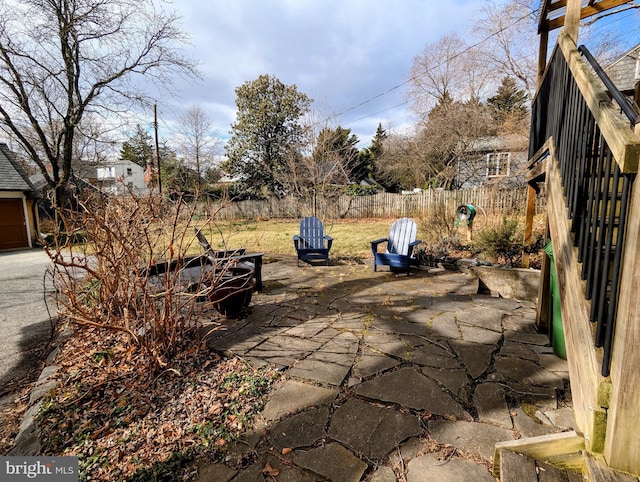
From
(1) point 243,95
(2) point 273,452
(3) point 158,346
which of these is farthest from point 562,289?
(1) point 243,95

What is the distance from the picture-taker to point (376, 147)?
84.3 ft

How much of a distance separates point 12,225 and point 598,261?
645 inches

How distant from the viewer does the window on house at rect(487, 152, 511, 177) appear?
15.3 meters

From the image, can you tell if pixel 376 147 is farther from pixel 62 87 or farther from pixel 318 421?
pixel 318 421

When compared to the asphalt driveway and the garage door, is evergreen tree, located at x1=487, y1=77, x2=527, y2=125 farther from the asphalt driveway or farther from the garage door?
the garage door

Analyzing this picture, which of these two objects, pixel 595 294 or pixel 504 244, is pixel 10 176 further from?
pixel 595 294

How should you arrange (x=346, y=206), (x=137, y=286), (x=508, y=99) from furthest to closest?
(x=508, y=99)
(x=346, y=206)
(x=137, y=286)

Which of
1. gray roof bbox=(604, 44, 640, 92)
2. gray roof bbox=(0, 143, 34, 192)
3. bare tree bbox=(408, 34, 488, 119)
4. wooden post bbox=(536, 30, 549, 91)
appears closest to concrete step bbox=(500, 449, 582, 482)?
wooden post bbox=(536, 30, 549, 91)

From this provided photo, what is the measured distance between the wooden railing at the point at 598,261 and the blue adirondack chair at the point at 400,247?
2.73 m

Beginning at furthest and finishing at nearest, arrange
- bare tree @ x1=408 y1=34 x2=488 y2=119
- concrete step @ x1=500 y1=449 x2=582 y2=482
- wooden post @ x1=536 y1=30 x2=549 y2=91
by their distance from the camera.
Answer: bare tree @ x1=408 y1=34 x2=488 y2=119 → wooden post @ x1=536 y1=30 x2=549 y2=91 → concrete step @ x1=500 y1=449 x2=582 y2=482

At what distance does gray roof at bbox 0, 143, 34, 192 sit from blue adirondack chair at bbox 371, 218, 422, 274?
45.3 feet

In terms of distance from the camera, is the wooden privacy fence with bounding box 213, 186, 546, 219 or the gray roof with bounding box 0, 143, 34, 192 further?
the wooden privacy fence with bounding box 213, 186, 546, 219

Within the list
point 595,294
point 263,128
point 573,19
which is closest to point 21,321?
point 595,294

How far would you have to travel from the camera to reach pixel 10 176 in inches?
458
